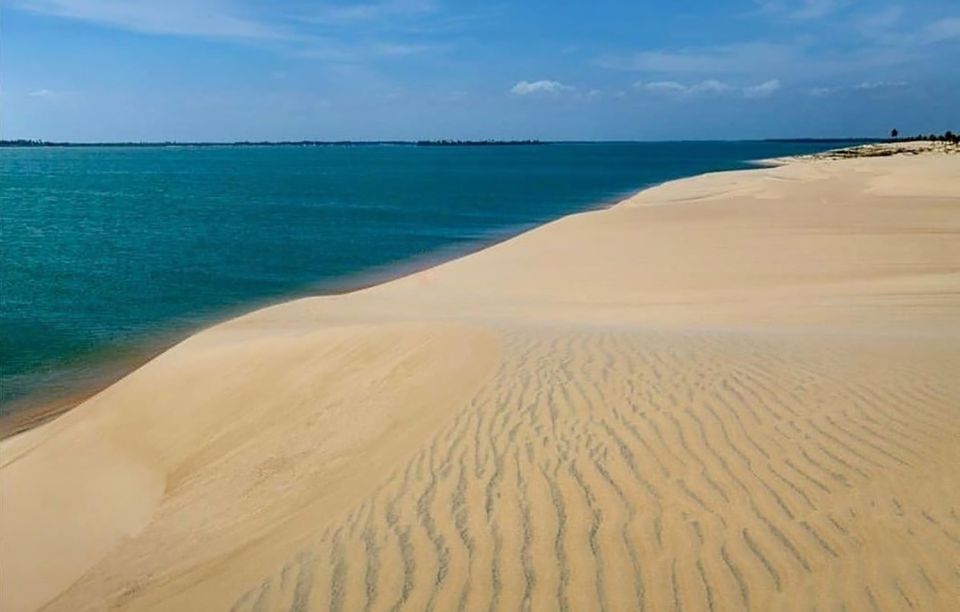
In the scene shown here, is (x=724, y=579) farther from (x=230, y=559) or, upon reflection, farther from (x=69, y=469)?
(x=69, y=469)

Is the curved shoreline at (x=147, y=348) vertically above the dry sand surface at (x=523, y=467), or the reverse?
the dry sand surface at (x=523, y=467)

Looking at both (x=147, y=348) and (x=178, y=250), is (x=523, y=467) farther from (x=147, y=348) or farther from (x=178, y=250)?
(x=178, y=250)

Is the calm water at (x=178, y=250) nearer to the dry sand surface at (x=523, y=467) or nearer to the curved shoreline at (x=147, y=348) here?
the curved shoreline at (x=147, y=348)

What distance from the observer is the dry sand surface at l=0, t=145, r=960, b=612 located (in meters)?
4.74

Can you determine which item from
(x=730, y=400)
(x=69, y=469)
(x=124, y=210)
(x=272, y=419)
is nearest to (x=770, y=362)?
(x=730, y=400)

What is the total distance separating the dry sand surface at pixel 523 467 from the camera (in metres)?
4.74

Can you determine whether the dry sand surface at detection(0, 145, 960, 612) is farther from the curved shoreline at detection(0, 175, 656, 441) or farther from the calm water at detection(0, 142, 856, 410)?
the calm water at detection(0, 142, 856, 410)

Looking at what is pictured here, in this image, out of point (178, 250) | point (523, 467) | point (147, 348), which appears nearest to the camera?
point (523, 467)

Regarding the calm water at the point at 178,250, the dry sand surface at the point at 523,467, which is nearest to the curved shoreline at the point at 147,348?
the calm water at the point at 178,250

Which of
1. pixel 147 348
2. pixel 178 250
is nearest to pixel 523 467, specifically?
pixel 147 348

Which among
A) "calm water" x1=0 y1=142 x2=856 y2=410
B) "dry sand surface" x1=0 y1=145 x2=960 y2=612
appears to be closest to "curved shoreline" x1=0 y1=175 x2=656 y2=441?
"calm water" x1=0 y1=142 x2=856 y2=410

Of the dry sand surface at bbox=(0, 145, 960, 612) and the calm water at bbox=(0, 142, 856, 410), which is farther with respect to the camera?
the calm water at bbox=(0, 142, 856, 410)

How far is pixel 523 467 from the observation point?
20.6 feet

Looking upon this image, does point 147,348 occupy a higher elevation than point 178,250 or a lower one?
lower
